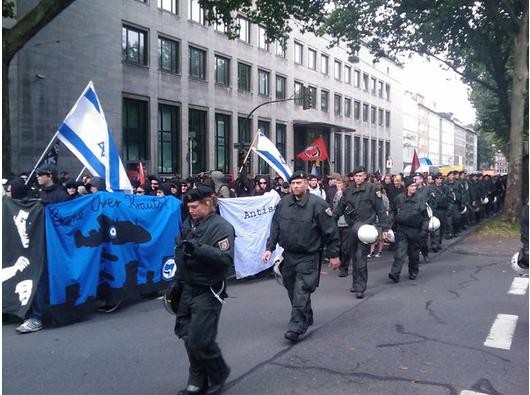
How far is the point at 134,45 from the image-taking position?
2828 centimetres

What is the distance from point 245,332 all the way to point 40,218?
8.97ft

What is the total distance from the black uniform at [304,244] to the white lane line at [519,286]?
3886 mm

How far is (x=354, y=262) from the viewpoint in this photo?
8.44 meters

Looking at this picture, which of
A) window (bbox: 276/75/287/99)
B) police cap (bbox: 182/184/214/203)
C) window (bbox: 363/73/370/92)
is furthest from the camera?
window (bbox: 363/73/370/92)

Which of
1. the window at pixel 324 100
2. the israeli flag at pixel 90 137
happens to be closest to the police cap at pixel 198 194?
the israeli flag at pixel 90 137

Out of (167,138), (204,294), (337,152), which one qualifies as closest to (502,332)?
(204,294)

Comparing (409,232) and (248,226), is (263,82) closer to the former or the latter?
(248,226)

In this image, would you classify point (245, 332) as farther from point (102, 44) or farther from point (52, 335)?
point (102, 44)

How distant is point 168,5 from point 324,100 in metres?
22.2

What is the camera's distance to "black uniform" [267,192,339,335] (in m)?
6.10

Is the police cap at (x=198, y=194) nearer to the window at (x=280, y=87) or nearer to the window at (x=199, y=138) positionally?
the window at (x=199, y=138)

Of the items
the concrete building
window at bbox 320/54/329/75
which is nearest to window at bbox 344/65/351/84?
the concrete building

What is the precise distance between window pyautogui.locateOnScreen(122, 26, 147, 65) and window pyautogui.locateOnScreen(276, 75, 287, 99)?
47.0 feet

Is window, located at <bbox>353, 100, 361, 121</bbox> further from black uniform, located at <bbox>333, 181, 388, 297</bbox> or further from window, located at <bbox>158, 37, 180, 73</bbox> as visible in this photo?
black uniform, located at <bbox>333, 181, 388, 297</bbox>
